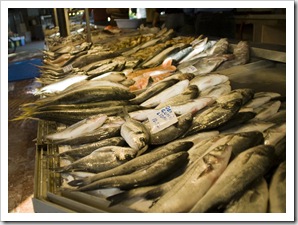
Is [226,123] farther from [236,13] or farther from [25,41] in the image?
[25,41]

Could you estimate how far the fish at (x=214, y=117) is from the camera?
5.81 ft

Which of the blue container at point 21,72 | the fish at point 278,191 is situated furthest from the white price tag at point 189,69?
the blue container at point 21,72

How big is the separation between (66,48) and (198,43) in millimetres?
2239

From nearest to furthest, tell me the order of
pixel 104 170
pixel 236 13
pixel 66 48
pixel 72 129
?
pixel 104 170
pixel 72 129
pixel 66 48
pixel 236 13

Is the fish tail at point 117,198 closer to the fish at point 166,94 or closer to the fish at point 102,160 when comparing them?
the fish at point 102,160

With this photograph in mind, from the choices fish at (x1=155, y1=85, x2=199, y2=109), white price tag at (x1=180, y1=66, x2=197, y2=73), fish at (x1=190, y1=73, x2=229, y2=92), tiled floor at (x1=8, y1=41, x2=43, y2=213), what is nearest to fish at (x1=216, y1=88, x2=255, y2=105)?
fish at (x1=155, y1=85, x2=199, y2=109)

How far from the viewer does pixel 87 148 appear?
5.95 feet

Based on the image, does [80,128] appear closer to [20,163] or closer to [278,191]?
[278,191]

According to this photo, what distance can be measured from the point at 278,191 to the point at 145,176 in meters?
0.57

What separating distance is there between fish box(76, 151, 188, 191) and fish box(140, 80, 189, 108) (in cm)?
85

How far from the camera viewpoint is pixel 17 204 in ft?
11.3

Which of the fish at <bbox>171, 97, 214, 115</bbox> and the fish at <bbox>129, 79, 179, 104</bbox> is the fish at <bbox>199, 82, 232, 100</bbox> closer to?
the fish at <bbox>171, 97, 214, 115</bbox>

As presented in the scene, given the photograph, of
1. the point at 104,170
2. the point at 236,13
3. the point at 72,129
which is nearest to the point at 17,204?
the point at 72,129

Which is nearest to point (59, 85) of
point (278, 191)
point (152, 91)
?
point (152, 91)
